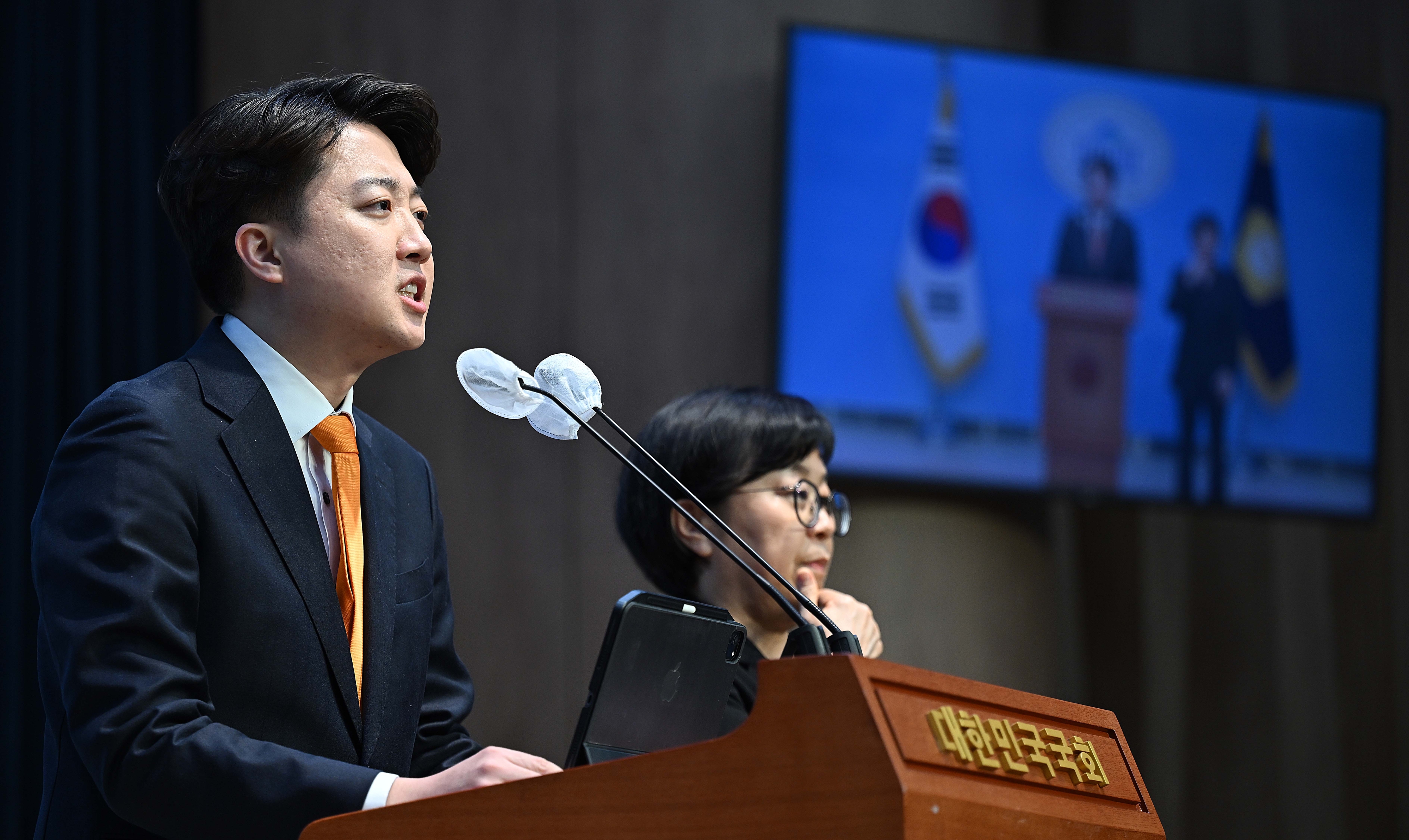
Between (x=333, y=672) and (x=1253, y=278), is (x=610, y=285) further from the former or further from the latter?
(x=333, y=672)

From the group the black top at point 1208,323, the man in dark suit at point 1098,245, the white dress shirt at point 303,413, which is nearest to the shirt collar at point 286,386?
the white dress shirt at point 303,413

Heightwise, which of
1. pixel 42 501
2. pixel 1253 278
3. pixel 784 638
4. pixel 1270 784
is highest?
pixel 1253 278

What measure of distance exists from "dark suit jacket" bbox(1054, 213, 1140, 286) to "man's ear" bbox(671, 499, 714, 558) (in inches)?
93.0

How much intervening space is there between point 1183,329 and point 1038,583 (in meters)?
0.93

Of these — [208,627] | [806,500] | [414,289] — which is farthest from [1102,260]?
[208,627]

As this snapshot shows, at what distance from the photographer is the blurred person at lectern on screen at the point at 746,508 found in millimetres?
2322

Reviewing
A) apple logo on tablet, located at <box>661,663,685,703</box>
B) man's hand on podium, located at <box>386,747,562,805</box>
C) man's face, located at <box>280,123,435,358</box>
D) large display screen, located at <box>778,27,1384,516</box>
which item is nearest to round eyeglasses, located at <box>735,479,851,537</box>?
man's face, located at <box>280,123,435,358</box>

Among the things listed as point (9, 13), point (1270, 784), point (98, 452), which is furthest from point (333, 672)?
point (1270, 784)

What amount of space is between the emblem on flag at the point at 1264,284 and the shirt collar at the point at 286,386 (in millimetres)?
3514

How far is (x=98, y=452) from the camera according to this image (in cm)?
142

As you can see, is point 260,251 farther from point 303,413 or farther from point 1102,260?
point 1102,260

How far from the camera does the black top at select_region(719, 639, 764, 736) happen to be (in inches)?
80.6

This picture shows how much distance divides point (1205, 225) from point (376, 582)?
3.54 meters

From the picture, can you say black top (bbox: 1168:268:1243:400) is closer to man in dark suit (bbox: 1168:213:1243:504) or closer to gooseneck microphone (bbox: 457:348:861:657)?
man in dark suit (bbox: 1168:213:1243:504)
